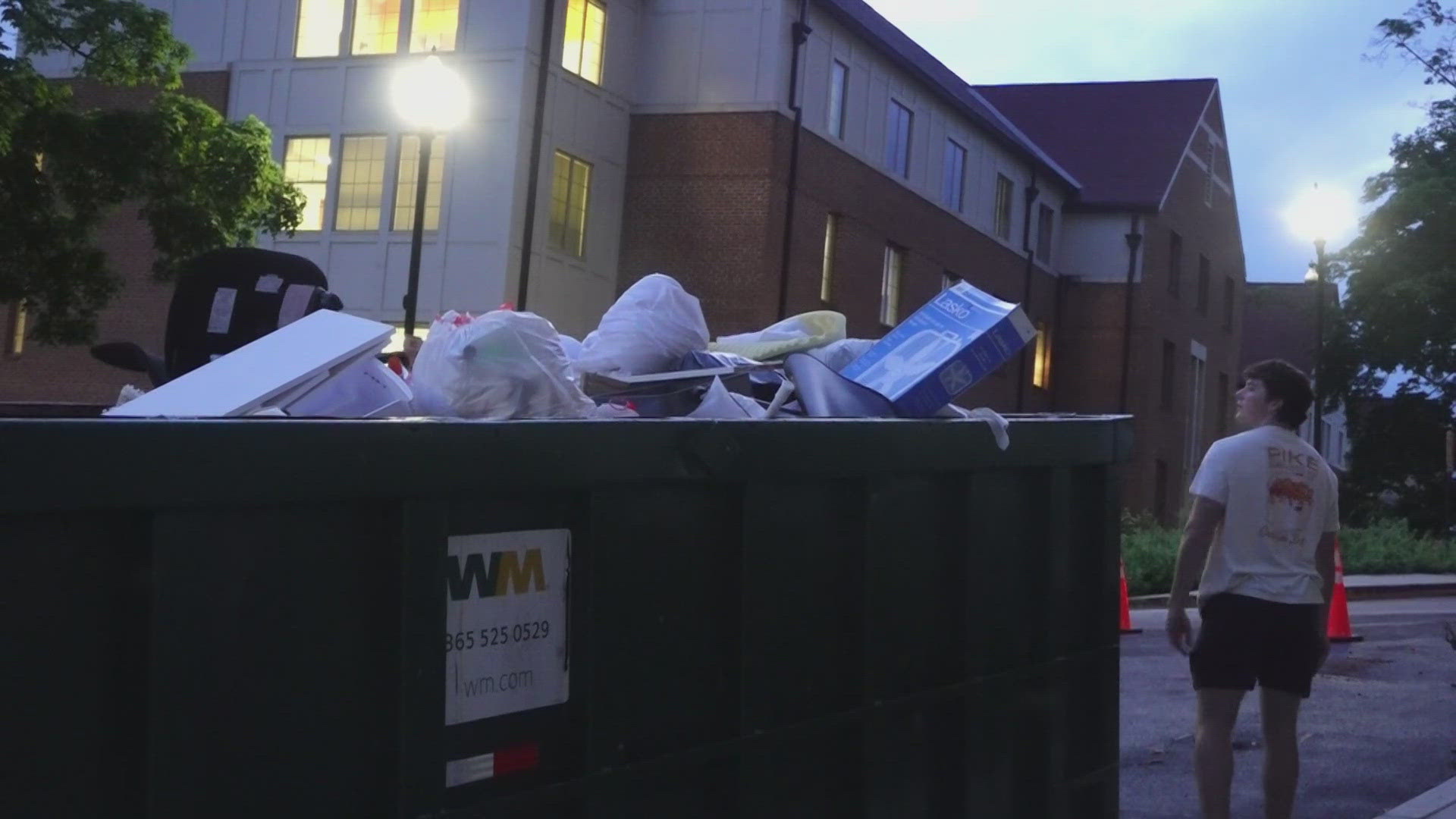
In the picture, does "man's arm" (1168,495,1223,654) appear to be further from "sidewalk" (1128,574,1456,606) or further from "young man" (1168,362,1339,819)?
"sidewalk" (1128,574,1456,606)

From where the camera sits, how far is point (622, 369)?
13.5 feet

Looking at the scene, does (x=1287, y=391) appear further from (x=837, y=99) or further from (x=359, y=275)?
(x=837, y=99)

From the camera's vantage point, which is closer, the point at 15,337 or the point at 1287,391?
the point at 1287,391

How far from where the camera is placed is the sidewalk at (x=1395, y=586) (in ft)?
74.9

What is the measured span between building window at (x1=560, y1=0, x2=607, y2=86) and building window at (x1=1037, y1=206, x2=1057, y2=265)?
741 inches

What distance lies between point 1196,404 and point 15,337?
3529 centimetres

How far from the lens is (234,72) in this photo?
28422 millimetres

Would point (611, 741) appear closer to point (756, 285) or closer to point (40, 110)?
point (40, 110)

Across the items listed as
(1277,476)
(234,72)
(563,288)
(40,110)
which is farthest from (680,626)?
(234,72)

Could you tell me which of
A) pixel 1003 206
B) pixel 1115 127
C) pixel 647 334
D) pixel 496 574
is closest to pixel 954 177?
pixel 1003 206

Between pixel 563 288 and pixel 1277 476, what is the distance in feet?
71.6

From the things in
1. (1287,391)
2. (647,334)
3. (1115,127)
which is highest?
(1115,127)

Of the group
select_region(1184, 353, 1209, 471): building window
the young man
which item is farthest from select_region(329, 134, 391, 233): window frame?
select_region(1184, 353, 1209, 471): building window

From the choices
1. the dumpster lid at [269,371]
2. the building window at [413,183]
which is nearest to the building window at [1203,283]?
the building window at [413,183]
